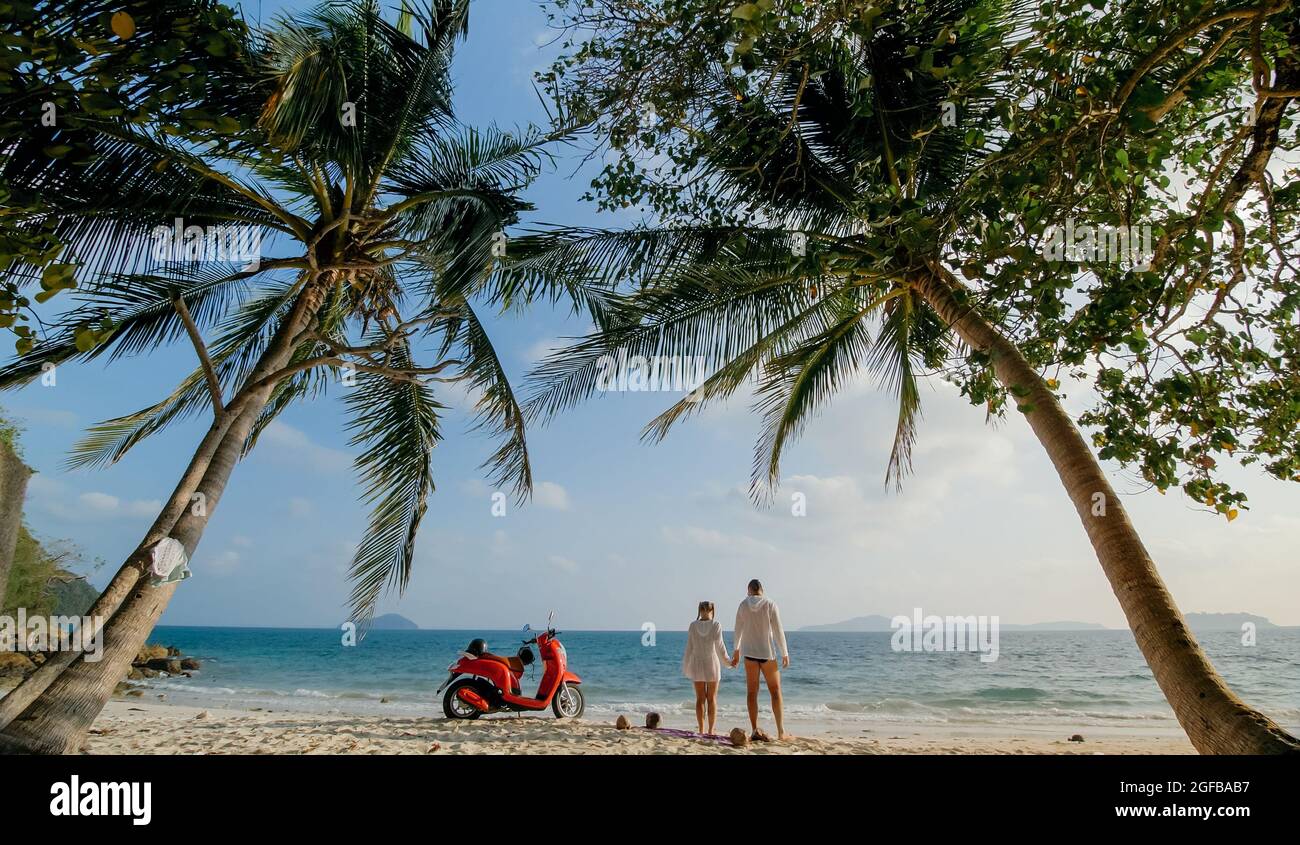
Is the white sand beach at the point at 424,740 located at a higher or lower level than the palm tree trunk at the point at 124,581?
lower

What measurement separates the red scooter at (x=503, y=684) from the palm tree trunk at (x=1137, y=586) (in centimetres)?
631

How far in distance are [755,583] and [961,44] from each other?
491 cm

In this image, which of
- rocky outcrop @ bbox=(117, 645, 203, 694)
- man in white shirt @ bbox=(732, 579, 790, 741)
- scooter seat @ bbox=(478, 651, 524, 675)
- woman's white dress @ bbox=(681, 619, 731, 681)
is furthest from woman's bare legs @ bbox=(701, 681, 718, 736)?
rocky outcrop @ bbox=(117, 645, 203, 694)

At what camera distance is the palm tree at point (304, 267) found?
4.64 meters

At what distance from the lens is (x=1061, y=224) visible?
12.2ft

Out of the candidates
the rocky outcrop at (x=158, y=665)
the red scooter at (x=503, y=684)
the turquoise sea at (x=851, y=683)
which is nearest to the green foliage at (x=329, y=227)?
the red scooter at (x=503, y=684)

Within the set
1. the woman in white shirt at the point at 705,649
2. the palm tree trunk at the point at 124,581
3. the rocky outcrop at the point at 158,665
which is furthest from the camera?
the rocky outcrop at the point at 158,665

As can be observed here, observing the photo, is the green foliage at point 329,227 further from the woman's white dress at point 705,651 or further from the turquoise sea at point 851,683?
the turquoise sea at point 851,683

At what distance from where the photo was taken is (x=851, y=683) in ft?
80.9

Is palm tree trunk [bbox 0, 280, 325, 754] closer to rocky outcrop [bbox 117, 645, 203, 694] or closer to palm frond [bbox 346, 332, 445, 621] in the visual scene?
palm frond [bbox 346, 332, 445, 621]

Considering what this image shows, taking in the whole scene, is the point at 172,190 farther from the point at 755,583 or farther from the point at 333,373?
the point at 755,583

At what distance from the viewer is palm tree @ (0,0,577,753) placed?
15.2 ft

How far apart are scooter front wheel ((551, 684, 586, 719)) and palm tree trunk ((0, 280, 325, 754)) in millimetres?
5428
